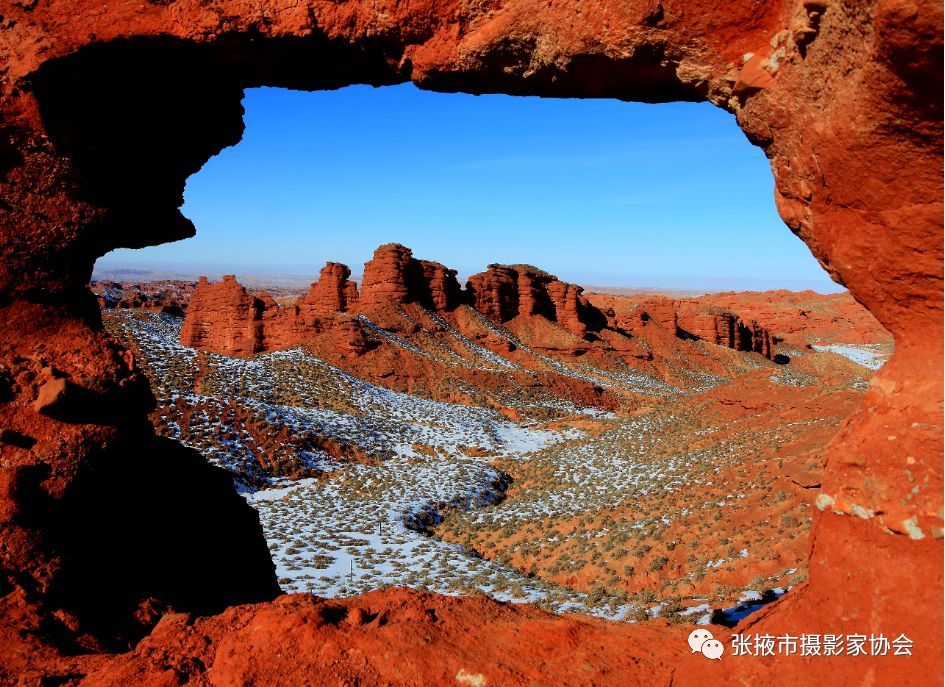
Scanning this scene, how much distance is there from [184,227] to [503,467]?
21.0 m

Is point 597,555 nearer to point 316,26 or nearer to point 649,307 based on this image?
point 316,26

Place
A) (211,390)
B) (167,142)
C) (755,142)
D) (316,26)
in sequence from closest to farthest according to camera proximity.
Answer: (755,142) → (316,26) → (167,142) → (211,390)

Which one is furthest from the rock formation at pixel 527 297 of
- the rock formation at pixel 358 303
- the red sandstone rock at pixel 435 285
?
the red sandstone rock at pixel 435 285

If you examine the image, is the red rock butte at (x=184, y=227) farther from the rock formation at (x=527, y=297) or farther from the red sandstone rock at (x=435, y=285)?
the rock formation at (x=527, y=297)

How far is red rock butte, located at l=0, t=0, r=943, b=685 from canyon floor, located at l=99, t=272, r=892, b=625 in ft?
6.25

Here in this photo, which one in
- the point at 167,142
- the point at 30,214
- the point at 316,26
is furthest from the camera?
the point at 167,142

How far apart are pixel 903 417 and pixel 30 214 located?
8.18 m

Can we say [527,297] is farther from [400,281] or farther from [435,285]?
[400,281]

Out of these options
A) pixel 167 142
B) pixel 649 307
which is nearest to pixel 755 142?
pixel 167 142

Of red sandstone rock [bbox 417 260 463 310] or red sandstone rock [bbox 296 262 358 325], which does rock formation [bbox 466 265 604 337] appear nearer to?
red sandstone rock [bbox 417 260 463 310]

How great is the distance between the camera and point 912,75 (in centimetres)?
325

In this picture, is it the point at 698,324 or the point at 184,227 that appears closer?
the point at 184,227

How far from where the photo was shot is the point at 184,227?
8.29 m

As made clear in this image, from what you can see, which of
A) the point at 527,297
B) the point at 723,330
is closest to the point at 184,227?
the point at 527,297
